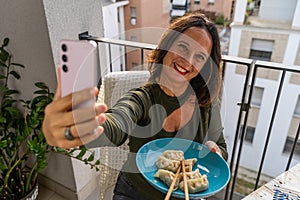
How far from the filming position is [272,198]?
3.10ft

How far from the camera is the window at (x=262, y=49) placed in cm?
274

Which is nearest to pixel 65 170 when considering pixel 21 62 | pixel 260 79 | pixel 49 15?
pixel 21 62

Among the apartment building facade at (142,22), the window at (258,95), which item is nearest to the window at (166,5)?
the apartment building facade at (142,22)

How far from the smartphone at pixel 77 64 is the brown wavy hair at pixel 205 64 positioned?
626 millimetres

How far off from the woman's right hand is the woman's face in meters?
0.55

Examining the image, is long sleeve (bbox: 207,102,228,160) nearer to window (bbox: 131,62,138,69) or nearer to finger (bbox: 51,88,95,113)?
window (bbox: 131,62,138,69)

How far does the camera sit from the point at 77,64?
16.3 inches

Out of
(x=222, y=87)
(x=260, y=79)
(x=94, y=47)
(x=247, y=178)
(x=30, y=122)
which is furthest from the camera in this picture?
(x=247, y=178)

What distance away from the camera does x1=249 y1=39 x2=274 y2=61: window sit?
2.74 metres

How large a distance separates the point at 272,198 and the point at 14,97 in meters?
1.50

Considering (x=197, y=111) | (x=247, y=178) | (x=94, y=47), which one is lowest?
(x=247, y=178)

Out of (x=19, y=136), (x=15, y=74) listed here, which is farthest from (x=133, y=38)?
(x=19, y=136)

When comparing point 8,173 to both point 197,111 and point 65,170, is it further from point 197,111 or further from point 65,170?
point 197,111

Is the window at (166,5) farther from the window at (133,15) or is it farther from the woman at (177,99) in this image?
the woman at (177,99)
